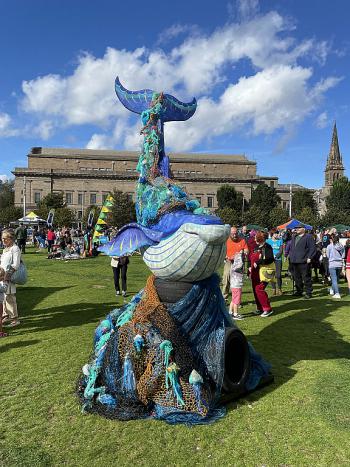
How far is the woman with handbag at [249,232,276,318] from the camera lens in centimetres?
807

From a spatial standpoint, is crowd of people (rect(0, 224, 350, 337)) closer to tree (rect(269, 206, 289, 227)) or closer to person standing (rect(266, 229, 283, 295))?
person standing (rect(266, 229, 283, 295))

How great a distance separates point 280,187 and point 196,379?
320ft

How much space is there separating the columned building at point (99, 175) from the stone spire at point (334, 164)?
21288mm

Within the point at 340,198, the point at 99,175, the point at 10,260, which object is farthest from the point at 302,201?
the point at 10,260

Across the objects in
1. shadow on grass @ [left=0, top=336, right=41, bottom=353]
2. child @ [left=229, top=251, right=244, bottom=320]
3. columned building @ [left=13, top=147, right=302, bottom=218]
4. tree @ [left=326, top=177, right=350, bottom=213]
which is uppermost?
columned building @ [left=13, top=147, right=302, bottom=218]

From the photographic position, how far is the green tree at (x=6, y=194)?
82.1 meters

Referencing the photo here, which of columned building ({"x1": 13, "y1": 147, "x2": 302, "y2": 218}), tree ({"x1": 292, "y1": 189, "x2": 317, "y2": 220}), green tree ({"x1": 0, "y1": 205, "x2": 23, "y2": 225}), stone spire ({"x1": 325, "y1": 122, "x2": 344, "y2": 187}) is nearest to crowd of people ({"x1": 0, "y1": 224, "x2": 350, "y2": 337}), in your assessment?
green tree ({"x1": 0, "y1": 205, "x2": 23, "y2": 225})

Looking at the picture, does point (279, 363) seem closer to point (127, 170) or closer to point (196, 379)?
point (196, 379)

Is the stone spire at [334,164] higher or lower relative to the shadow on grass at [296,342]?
higher

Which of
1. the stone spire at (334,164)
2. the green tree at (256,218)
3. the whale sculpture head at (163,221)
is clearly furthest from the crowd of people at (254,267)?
the stone spire at (334,164)

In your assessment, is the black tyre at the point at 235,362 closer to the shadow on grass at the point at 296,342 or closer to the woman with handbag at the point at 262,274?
the shadow on grass at the point at 296,342

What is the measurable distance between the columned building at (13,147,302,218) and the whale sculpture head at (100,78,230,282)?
229 ft

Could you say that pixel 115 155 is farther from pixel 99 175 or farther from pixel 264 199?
pixel 264 199

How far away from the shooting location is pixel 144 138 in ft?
16.0
